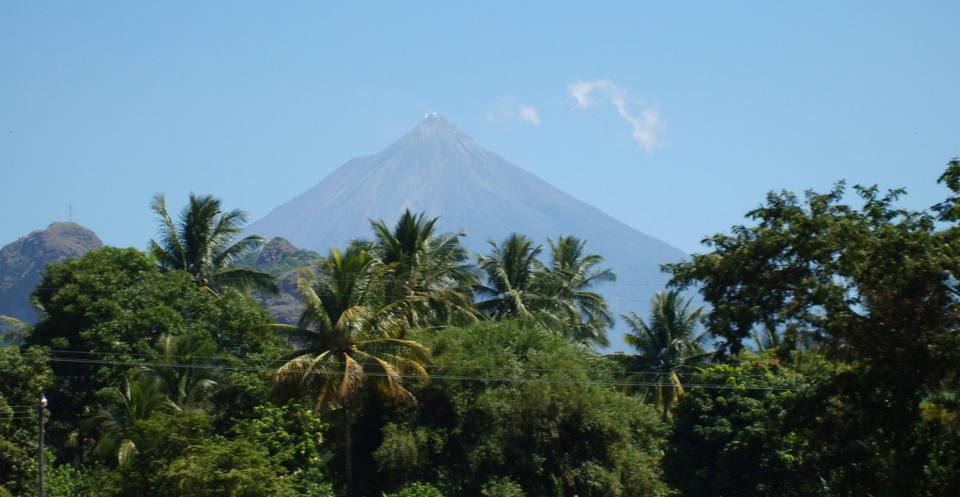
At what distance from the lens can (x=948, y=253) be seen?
19.3 m

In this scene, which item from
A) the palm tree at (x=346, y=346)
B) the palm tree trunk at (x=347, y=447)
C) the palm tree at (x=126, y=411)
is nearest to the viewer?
the palm tree at (x=346, y=346)

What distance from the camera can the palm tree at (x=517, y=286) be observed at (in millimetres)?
45062

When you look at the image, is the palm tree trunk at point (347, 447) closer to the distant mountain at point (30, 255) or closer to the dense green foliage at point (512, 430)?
the dense green foliage at point (512, 430)

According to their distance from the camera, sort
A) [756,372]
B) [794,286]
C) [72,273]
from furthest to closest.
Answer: [72,273] < [756,372] < [794,286]

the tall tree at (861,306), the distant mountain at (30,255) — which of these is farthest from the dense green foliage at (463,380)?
the distant mountain at (30,255)

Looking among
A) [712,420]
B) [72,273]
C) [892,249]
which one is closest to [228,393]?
[72,273]

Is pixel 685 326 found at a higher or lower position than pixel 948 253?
higher

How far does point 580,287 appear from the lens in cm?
5106

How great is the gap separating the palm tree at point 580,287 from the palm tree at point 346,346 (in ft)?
48.2

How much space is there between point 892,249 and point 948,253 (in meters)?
0.90

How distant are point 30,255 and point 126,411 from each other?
164m

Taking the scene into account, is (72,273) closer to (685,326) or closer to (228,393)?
(228,393)

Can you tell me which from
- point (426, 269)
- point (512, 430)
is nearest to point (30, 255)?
point (426, 269)

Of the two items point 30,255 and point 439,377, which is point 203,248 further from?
point 30,255
